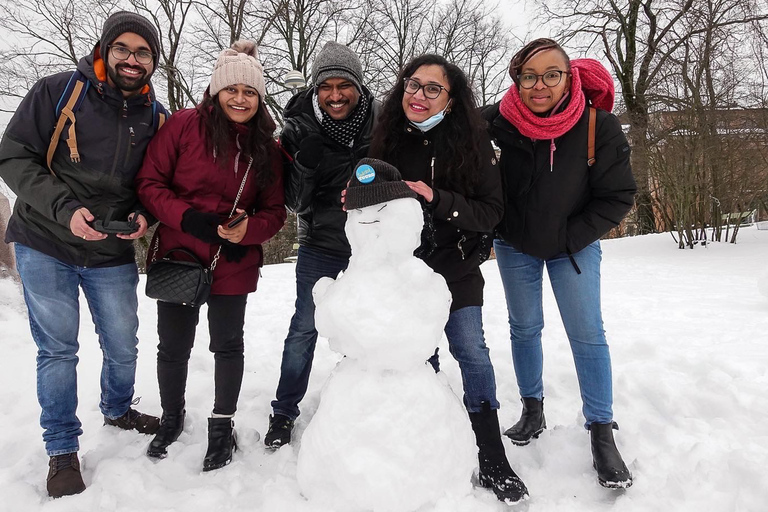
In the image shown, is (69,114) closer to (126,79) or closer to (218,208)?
(126,79)

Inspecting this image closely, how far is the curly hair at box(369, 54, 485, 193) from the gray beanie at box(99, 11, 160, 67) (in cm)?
118

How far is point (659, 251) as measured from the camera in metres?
10.1

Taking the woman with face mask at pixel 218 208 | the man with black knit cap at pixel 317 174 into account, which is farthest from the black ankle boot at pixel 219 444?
the man with black knit cap at pixel 317 174

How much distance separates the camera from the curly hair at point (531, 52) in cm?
222

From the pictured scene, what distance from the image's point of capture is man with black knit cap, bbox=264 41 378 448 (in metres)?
2.47

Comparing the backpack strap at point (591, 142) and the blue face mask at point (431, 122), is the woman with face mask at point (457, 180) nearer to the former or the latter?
the blue face mask at point (431, 122)

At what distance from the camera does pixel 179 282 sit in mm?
2238

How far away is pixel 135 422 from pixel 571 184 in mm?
2669

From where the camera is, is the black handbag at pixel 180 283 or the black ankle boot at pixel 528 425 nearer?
the black handbag at pixel 180 283

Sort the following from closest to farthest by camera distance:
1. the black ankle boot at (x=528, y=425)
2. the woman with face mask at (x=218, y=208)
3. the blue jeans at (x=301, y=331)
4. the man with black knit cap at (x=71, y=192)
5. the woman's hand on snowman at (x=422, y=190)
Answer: the woman's hand on snowman at (x=422, y=190) → the man with black knit cap at (x=71, y=192) → the woman with face mask at (x=218, y=208) → the black ankle boot at (x=528, y=425) → the blue jeans at (x=301, y=331)

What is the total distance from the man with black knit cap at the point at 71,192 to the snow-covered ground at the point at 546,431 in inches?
13.9

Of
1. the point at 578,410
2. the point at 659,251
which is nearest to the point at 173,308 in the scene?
the point at 578,410

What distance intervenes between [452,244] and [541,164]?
58cm

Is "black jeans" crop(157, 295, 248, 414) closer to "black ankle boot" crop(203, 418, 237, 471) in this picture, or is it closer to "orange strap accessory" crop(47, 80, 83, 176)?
"black ankle boot" crop(203, 418, 237, 471)
